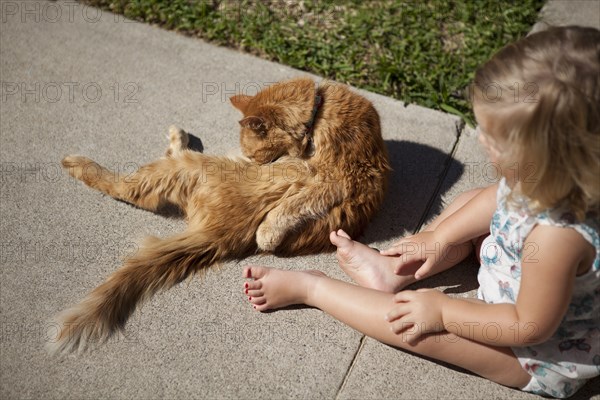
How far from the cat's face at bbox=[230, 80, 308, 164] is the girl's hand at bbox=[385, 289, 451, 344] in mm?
1076

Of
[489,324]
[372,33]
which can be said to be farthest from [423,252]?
[372,33]

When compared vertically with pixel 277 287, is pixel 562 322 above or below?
above

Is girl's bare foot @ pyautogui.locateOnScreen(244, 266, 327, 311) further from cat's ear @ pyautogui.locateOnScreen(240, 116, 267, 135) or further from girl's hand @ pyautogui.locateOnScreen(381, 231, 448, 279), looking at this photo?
cat's ear @ pyautogui.locateOnScreen(240, 116, 267, 135)

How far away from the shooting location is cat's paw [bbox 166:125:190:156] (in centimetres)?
337

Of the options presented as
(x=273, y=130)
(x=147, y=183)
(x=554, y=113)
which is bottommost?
(x=147, y=183)

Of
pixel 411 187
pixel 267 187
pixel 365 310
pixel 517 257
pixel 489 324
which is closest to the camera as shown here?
pixel 489 324

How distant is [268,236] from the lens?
276cm

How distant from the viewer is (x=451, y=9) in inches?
182

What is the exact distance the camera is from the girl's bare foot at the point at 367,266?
8.84 ft

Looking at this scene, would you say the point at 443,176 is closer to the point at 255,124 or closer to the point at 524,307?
the point at 255,124

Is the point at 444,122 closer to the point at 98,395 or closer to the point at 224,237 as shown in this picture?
the point at 224,237

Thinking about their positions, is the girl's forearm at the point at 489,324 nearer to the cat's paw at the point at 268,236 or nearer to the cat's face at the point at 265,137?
the cat's paw at the point at 268,236

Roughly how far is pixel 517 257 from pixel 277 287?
1.12 metres

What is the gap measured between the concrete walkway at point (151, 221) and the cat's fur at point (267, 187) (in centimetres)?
12
